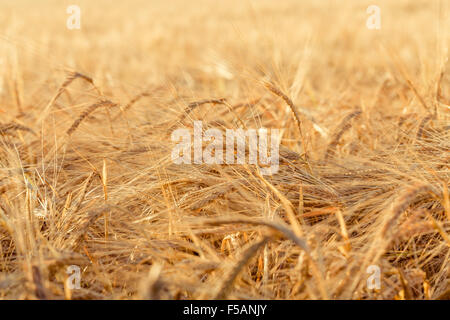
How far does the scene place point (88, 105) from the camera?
1.37 metres

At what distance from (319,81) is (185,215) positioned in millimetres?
2890

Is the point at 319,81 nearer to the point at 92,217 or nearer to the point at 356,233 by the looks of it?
the point at 356,233

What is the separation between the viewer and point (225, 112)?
5.32 ft

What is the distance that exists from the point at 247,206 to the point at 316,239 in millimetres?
276

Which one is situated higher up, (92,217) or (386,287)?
(92,217)

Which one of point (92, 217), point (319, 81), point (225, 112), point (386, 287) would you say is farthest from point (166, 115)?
point (319, 81)

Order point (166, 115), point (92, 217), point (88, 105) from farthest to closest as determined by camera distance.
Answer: point (166, 115) → point (88, 105) → point (92, 217)

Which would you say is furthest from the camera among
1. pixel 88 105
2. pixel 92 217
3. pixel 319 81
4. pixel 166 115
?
pixel 319 81
